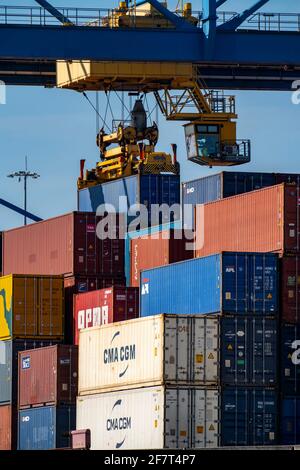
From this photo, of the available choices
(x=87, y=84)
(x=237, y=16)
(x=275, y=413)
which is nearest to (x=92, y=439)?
(x=275, y=413)

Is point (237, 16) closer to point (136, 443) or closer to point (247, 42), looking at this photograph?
point (247, 42)

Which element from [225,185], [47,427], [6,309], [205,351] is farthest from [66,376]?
[205,351]

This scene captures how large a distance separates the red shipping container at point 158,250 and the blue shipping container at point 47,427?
16.6 feet

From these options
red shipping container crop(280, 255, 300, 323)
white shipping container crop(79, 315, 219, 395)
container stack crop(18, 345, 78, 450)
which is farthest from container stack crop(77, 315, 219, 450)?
container stack crop(18, 345, 78, 450)

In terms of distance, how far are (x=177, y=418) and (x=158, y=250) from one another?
9.13 metres

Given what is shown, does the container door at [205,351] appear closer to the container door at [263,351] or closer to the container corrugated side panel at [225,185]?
the container door at [263,351]

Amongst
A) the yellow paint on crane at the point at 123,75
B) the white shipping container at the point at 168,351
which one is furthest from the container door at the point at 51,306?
the white shipping container at the point at 168,351

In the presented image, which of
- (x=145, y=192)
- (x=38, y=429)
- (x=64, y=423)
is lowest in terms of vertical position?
(x=38, y=429)

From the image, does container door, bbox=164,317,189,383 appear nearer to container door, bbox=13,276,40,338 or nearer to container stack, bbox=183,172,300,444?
container stack, bbox=183,172,300,444

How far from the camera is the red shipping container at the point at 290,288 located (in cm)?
3822

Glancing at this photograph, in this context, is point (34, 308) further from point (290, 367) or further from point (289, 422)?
point (289, 422)

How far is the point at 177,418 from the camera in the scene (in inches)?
1468

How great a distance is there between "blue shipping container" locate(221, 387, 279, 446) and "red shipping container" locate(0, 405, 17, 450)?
39.5 ft
